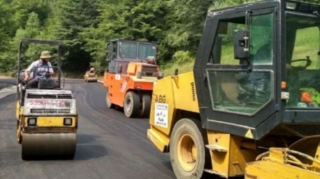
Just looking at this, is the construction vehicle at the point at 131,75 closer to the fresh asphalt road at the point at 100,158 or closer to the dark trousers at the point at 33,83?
the fresh asphalt road at the point at 100,158

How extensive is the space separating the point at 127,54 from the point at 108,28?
3342cm

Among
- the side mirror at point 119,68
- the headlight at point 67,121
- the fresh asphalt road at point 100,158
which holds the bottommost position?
the fresh asphalt road at point 100,158

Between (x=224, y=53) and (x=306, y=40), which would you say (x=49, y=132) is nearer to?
(x=224, y=53)

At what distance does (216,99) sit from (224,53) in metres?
0.57

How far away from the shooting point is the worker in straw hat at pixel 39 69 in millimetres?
9141

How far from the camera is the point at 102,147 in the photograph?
9.62 m

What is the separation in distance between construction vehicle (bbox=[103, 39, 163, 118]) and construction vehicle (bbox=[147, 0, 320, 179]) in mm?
8590

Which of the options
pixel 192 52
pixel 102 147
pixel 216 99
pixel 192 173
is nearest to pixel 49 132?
pixel 102 147

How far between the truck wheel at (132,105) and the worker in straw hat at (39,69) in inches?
230

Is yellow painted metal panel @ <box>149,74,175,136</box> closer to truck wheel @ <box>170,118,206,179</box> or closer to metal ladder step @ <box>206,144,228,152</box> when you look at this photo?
truck wheel @ <box>170,118,206,179</box>

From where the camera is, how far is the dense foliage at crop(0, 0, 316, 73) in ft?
134

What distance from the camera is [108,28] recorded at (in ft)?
164

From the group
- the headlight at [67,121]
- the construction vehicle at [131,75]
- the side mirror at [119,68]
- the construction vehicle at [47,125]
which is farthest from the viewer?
the side mirror at [119,68]

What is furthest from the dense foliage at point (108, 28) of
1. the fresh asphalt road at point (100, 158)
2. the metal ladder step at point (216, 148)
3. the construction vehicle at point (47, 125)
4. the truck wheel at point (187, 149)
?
the metal ladder step at point (216, 148)
